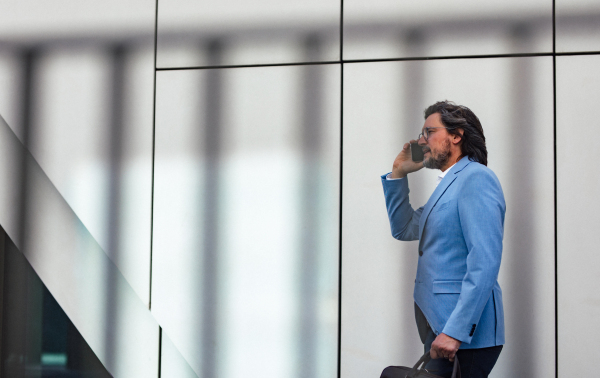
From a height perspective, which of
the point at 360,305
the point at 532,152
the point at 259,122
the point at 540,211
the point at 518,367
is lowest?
the point at 518,367

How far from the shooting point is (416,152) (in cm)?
303

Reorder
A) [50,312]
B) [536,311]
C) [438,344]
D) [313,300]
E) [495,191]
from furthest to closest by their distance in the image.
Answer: [50,312], [313,300], [536,311], [495,191], [438,344]

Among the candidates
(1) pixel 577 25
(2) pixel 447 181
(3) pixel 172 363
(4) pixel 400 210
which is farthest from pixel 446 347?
(1) pixel 577 25

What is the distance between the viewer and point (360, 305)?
3133 millimetres

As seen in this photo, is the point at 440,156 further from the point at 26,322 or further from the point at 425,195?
the point at 26,322

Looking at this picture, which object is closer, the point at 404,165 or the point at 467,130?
the point at 467,130

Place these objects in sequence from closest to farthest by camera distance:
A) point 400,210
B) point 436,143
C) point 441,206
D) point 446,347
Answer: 1. point 446,347
2. point 441,206
3. point 436,143
4. point 400,210

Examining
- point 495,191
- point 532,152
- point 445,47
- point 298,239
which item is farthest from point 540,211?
point 298,239

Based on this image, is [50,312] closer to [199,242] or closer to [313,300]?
[199,242]

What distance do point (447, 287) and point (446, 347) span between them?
34 cm

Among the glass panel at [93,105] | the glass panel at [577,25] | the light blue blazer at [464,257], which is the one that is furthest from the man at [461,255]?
the glass panel at [93,105]

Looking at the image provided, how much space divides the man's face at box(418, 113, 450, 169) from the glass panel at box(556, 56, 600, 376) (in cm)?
95

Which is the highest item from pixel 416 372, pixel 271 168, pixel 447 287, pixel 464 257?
pixel 271 168

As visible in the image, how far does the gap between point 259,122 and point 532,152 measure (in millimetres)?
1975
